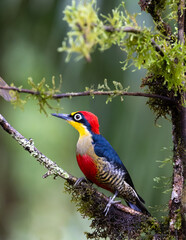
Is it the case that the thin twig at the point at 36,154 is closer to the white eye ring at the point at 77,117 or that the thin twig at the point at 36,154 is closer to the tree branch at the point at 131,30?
the white eye ring at the point at 77,117

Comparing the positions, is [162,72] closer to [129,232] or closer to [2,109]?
[129,232]

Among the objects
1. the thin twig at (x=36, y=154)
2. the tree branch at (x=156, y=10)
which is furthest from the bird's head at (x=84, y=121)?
the tree branch at (x=156, y=10)

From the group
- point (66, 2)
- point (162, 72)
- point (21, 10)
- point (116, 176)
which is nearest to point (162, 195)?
point (116, 176)

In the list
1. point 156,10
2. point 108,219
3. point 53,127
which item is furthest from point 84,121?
point 53,127

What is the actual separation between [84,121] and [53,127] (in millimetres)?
2421

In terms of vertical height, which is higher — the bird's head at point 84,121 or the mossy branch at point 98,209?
the bird's head at point 84,121

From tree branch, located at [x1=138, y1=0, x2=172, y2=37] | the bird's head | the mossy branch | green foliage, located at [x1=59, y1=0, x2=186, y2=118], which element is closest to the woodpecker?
the bird's head

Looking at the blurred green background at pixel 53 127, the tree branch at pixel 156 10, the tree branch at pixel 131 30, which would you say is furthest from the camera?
the blurred green background at pixel 53 127

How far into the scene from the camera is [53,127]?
4414 millimetres

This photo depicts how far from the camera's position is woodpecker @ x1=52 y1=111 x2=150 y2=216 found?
198cm

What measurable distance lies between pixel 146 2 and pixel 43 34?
8.06ft

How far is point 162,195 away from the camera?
127 inches

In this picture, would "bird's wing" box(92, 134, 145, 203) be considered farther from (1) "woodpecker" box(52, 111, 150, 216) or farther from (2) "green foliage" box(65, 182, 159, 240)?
(2) "green foliage" box(65, 182, 159, 240)

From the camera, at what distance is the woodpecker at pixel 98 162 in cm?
198
